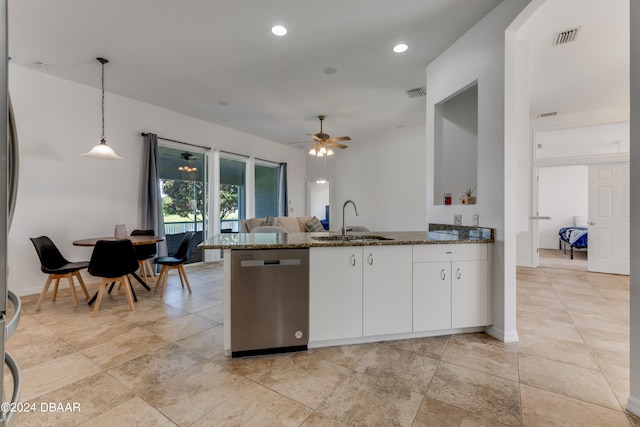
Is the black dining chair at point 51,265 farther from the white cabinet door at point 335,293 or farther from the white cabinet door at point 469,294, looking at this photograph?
the white cabinet door at point 469,294

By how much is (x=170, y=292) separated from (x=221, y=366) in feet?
7.31

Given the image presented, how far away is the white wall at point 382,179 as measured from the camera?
645 centimetres

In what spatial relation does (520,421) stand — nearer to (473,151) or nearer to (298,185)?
(473,151)

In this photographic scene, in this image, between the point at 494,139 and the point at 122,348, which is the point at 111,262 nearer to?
the point at 122,348

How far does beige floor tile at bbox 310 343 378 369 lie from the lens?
78.7 inches

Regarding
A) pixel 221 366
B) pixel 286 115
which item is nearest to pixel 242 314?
pixel 221 366

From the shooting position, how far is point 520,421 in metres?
1.43

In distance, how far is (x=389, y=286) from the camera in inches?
89.2

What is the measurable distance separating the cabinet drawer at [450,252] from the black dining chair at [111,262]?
2.95 meters

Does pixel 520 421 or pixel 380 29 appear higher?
pixel 380 29

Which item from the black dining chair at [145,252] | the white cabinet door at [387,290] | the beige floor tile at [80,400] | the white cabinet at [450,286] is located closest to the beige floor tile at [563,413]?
the white cabinet at [450,286]

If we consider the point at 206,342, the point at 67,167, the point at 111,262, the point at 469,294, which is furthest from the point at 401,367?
the point at 67,167

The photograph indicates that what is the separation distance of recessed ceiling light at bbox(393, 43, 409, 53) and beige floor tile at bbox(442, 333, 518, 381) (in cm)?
302

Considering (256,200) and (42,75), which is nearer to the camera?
(42,75)
